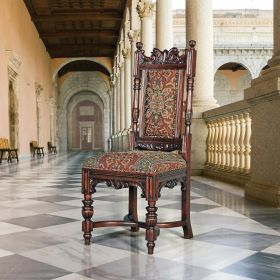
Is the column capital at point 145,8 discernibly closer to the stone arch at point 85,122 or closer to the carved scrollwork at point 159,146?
the carved scrollwork at point 159,146

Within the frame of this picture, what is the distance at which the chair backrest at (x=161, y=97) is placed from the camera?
308 cm

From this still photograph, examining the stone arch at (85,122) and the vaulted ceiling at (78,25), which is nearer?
the vaulted ceiling at (78,25)

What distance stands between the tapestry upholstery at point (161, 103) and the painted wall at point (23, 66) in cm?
1192

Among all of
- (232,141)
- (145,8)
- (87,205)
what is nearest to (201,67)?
(232,141)

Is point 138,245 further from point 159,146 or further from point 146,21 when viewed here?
point 146,21

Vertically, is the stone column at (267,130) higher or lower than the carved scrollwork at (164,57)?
lower

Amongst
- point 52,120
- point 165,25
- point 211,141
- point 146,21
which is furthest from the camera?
point 52,120

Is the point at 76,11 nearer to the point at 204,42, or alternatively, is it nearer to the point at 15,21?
the point at 15,21

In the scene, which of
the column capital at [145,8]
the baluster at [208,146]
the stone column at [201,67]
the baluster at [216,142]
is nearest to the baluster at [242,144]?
the baluster at [216,142]

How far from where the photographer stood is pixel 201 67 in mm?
7379

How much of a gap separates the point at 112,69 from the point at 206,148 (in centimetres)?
2290

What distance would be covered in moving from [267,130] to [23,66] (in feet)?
52.5

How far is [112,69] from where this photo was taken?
29.6 meters

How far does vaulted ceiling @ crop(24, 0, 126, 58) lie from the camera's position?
1933 centimetres
